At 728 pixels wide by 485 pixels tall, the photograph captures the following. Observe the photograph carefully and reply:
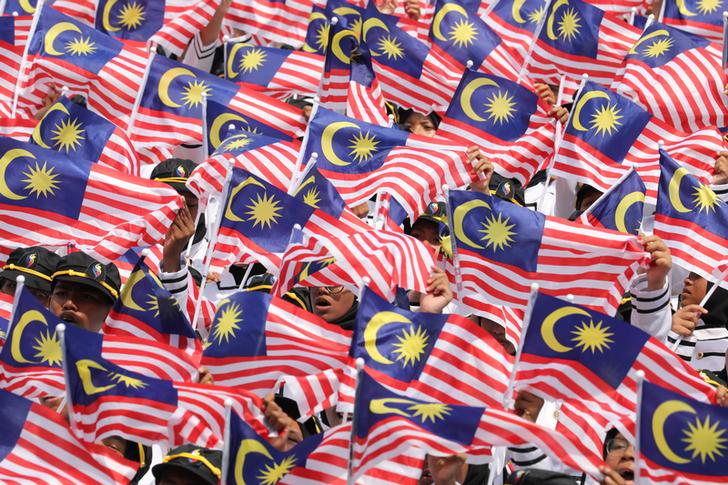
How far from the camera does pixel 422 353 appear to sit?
1112 cm

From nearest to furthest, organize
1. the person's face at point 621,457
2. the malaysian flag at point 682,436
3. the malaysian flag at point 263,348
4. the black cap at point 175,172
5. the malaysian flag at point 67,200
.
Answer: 1. the malaysian flag at point 682,436
2. the person's face at point 621,457
3. the malaysian flag at point 263,348
4. the malaysian flag at point 67,200
5. the black cap at point 175,172

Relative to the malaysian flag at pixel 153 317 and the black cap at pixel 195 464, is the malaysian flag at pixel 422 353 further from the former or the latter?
the malaysian flag at pixel 153 317

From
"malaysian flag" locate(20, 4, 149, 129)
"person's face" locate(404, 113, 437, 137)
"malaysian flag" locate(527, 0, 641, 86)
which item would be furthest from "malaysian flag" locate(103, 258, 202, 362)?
"malaysian flag" locate(527, 0, 641, 86)

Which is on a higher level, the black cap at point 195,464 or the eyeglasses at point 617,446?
the eyeglasses at point 617,446

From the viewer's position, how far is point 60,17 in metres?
15.7

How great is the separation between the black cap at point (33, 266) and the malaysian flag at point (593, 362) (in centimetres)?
379

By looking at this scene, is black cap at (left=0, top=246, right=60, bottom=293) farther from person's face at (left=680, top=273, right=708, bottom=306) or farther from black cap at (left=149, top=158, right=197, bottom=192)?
person's face at (left=680, top=273, right=708, bottom=306)

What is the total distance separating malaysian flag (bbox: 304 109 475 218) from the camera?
44.4ft

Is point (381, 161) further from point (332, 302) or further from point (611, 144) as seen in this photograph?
point (611, 144)

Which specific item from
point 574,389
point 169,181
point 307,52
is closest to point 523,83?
point 307,52

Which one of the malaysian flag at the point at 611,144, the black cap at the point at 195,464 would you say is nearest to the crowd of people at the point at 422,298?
the black cap at the point at 195,464

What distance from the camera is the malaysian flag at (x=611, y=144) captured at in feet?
46.3

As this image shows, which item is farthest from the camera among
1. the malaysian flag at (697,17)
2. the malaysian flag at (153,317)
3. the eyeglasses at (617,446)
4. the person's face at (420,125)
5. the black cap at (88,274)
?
the malaysian flag at (697,17)

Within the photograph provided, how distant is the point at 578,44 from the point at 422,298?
390 centimetres
